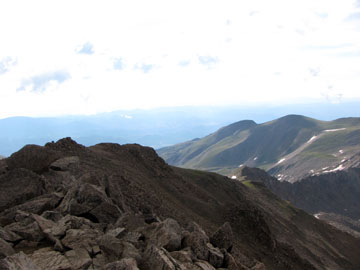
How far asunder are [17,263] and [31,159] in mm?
20654

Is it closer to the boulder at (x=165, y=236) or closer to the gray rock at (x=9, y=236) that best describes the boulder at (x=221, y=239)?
the boulder at (x=165, y=236)

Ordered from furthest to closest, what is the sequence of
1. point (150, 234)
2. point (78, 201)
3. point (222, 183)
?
point (222, 183)
point (78, 201)
point (150, 234)

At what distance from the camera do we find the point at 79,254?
16.5 m

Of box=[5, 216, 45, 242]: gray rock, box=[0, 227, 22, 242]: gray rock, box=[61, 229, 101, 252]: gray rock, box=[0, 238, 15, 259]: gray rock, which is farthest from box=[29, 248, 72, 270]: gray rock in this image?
box=[0, 227, 22, 242]: gray rock

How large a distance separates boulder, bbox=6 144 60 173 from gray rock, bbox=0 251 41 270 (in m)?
19.7

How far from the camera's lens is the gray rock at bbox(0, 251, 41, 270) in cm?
1300

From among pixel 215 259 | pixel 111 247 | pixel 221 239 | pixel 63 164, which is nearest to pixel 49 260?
pixel 111 247

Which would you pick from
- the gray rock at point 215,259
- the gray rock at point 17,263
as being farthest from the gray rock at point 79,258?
the gray rock at point 215,259

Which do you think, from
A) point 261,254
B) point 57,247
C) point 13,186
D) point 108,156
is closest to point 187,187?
point 108,156

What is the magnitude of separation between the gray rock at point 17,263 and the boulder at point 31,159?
64.7 ft

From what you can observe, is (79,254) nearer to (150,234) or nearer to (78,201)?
(150,234)

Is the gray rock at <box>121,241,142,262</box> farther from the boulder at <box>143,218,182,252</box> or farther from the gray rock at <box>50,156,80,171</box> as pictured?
the gray rock at <box>50,156,80,171</box>

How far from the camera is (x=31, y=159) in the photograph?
3225 centimetres

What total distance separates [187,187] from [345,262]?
5116cm
